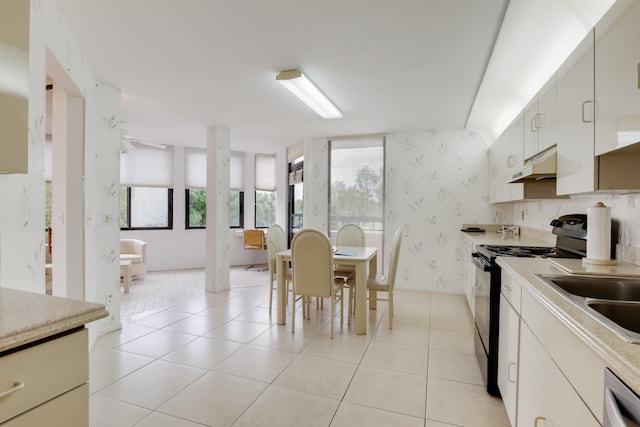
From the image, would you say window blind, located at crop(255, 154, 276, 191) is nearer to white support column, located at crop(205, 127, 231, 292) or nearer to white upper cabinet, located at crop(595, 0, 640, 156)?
white support column, located at crop(205, 127, 231, 292)

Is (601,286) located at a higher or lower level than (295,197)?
lower

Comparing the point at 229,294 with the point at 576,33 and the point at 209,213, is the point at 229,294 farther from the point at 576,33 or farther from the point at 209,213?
the point at 576,33

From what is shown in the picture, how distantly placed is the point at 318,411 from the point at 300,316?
175 cm

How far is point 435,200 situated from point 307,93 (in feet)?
8.49

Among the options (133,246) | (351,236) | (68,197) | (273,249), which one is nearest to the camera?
(68,197)

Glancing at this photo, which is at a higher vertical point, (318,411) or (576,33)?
(576,33)

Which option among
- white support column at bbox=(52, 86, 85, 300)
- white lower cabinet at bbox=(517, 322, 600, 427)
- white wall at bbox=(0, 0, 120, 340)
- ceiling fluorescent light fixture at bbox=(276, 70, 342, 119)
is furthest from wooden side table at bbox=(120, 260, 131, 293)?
white lower cabinet at bbox=(517, 322, 600, 427)

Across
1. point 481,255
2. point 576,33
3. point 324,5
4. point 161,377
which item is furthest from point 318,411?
point 576,33

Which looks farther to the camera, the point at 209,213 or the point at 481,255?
the point at 209,213

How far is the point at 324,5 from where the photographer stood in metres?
1.94

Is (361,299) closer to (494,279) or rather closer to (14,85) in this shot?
(494,279)

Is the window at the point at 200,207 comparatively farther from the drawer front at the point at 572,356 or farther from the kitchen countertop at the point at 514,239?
the drawer front at the point at 572,356

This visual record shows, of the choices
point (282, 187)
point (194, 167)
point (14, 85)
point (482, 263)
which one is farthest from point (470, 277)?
point (194, 167)

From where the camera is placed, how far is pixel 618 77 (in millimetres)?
1262
